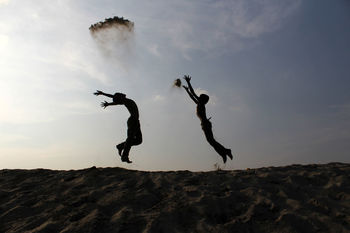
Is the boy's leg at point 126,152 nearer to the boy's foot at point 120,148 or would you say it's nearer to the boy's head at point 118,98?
the boy's foot at point 120,148

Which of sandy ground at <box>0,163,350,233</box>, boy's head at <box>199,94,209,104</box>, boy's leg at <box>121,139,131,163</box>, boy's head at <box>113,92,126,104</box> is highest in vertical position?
boy's head at <box>199,94,209,104</box>

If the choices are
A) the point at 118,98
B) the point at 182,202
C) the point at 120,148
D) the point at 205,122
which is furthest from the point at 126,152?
the point at 182,202

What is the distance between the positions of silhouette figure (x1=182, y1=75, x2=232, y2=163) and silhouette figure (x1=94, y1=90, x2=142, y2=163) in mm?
1817

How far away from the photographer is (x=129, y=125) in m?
8.16

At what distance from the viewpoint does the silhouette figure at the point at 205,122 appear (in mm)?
8766

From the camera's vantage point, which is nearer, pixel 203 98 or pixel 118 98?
pixel 118 98

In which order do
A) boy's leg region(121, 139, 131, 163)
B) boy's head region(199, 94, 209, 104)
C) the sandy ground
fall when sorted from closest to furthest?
the sandy ground
boy's leg region(121, 139, 131, 163)
boy's head region(199, 94, 209, 104)

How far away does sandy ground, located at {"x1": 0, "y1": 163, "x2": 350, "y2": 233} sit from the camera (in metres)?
4.00

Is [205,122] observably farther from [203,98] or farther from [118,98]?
[118,98]

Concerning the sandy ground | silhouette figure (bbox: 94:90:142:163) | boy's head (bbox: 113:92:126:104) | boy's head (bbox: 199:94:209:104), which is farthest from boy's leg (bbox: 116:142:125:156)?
boy's head (bbox: 199:94:209:104)

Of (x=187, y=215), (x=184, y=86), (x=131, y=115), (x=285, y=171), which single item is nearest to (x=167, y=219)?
(x=187, y=215)

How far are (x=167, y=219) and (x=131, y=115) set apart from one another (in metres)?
4.53

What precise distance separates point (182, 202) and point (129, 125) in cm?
398

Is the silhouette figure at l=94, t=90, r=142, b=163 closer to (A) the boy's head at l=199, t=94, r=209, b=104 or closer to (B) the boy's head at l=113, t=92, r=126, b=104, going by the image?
(B) the boy's head at l=113, t=92, r=126, b=104
